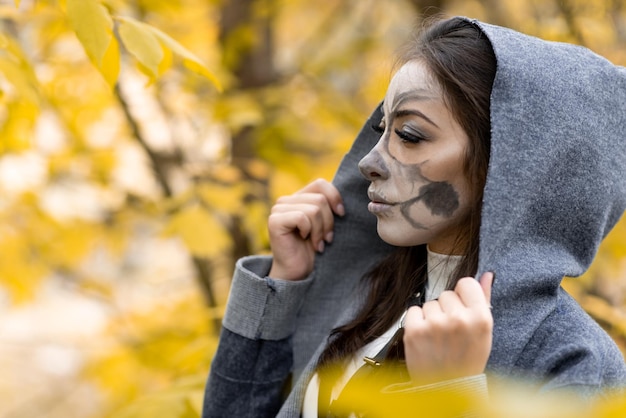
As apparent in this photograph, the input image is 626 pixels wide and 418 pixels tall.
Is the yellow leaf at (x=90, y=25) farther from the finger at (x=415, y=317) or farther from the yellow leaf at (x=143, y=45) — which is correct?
the finger at (x=415, y=317)

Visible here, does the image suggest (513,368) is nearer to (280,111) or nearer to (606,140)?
(606,140)

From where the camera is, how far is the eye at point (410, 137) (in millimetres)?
988

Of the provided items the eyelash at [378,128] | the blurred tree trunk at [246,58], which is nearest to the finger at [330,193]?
the eyelash at [378,128]

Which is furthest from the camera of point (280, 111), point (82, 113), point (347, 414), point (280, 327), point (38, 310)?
point (38, 310)

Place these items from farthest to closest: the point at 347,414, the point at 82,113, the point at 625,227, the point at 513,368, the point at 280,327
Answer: the point at 82,113 < the point at 625,227 < the point at 280,327 < the point at 347,414 < the point at 513,368

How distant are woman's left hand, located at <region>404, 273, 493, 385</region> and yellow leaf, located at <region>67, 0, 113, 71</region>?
60cm

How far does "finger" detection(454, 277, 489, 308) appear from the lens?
32.0 inches

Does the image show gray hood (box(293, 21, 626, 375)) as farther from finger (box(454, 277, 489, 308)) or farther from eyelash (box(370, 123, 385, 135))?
eyelash (box(370, 123, 385, 135))

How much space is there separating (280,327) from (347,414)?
258 millimetres

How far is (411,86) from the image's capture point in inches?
39.9

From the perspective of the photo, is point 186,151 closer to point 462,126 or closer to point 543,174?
point 462,126

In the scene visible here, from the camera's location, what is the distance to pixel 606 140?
95 centimetres

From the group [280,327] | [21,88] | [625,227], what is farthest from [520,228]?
[625,227]

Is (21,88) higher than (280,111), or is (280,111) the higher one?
(280,111)
